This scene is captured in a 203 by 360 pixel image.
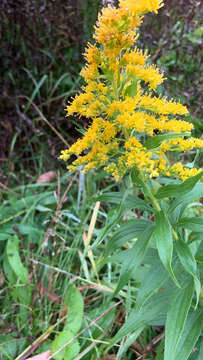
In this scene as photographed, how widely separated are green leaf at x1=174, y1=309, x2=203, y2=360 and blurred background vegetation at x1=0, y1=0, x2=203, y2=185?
2.44 meters

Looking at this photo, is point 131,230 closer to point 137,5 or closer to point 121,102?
point 121,102

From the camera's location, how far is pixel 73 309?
271 centimetres

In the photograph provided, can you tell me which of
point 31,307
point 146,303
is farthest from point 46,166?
point 146,303

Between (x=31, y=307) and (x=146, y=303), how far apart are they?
1173mm

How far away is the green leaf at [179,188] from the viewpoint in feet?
5.39

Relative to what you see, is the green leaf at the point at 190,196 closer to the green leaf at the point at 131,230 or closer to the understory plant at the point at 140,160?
the understory plant at the point at 140,160

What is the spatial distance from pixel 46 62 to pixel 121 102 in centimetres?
298

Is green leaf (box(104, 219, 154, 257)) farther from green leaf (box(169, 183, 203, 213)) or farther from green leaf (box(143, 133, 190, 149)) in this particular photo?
green leaf (box(143, 133, 190, 149))

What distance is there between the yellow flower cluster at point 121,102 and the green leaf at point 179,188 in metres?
0.11

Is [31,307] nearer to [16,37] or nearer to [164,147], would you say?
[164,147]

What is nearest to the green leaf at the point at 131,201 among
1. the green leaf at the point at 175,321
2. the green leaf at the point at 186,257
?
the green leaf at the point at 186,257

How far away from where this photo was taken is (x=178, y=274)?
201cm

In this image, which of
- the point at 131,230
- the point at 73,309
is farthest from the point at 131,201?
the point at 73,309

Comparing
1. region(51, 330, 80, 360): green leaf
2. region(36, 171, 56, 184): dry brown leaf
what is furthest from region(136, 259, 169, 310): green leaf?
region(36, 171, 56, 184): dry brown leaf
